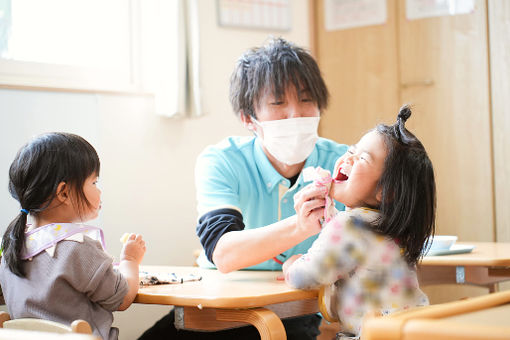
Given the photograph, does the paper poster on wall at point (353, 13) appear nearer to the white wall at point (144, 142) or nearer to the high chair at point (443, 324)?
the white wall at point (144, 142)

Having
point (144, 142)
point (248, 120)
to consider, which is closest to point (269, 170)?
point (248, 120)

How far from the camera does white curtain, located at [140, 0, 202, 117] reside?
9.48 feet

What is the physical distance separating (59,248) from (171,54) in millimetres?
1647

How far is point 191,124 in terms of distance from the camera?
312cm

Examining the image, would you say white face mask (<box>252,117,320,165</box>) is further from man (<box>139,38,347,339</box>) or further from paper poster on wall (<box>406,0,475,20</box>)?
paper poster on wall (<box>406,0,475,20</box>)

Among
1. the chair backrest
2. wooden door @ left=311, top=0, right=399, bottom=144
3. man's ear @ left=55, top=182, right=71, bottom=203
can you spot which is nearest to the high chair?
the chair backrest

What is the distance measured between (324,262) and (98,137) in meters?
1.63

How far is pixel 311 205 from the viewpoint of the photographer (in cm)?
148

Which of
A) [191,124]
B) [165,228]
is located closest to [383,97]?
[191,124]

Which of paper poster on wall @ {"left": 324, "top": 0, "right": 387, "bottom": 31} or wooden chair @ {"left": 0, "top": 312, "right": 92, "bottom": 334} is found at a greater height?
paper poster on wall @ {"left": 324, "top": 0, "right": 387, "bottom": 31}

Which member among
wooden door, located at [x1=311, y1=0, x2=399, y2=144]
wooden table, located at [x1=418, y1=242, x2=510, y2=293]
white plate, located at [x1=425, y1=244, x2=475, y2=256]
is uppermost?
wooden door, located at [x1=311, y1=0, x2=399, y2=144]

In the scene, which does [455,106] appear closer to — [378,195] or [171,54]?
[171,54]

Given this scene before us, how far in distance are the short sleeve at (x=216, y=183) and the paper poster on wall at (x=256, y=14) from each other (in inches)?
57.2

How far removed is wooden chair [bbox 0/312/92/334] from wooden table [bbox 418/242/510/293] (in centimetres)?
101
